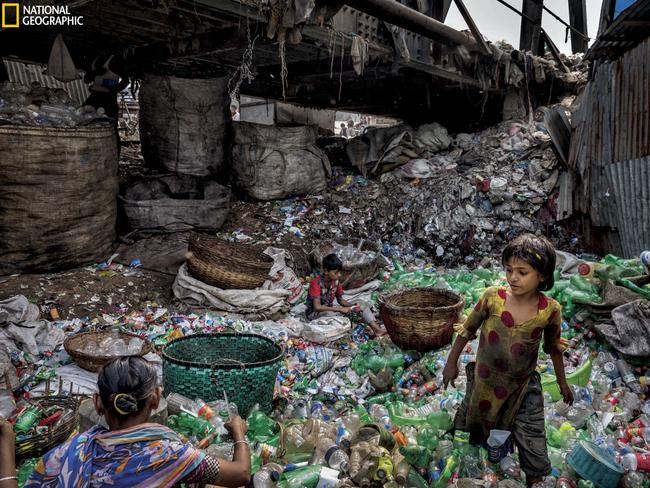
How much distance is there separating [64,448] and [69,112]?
4771mm

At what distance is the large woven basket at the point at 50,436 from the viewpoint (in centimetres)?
249

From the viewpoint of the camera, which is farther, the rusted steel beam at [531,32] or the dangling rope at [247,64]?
the rusted steel beam at [531,32]

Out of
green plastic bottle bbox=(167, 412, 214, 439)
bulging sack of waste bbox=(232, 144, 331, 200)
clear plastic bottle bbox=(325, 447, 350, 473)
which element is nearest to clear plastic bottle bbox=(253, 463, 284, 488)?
clear plastic bottle bbox=(325, 447, 350, 473)

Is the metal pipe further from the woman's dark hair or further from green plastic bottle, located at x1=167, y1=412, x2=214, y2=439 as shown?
green plastic bottle, located at x1=167, y1=412, x2=214, y2=439

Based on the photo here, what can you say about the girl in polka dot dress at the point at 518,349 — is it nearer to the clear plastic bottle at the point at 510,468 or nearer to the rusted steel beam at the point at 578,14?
the clear plastic bottle at the point at 510,468

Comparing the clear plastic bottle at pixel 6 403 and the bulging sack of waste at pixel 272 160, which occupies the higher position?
the bulging sack of waste at pixel 272 160

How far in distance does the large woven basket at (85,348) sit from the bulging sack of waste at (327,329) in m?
1.37

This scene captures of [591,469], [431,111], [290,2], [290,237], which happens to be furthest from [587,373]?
[431,111]

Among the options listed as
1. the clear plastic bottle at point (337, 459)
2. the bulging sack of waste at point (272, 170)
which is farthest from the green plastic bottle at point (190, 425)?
the bulging sack of waste at point (272, 170)

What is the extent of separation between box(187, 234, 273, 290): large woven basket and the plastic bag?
2.39 metres

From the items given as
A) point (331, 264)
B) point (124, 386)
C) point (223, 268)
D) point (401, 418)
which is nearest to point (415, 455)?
point (401, 418)

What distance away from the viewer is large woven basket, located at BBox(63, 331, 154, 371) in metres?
3.63

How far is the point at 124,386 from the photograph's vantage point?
1460mm

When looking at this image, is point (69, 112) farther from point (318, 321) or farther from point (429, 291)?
point (429, 291)
